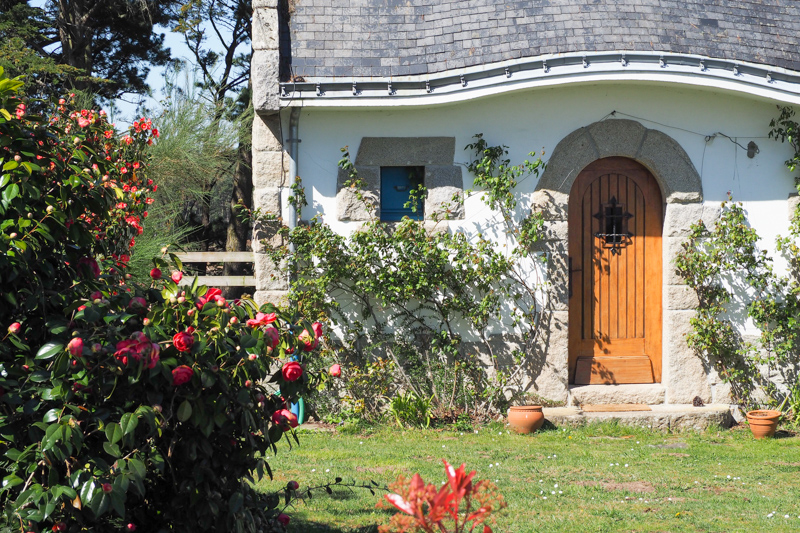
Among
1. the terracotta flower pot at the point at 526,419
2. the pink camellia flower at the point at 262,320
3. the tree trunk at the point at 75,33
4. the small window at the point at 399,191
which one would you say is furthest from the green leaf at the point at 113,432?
the tree trunk at the point at 75,33

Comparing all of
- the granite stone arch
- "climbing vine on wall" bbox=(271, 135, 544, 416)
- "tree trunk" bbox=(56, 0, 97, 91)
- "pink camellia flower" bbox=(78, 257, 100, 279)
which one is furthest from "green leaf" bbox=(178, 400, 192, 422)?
"tree trunk" bbox=(56, 0, 97, 91)

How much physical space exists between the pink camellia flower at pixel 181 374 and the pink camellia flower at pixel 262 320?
0.30 m

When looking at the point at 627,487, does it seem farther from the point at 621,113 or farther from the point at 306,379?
the point at 621,113

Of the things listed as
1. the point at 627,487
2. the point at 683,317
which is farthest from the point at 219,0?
the point at 627,487

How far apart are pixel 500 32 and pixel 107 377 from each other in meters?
5.98

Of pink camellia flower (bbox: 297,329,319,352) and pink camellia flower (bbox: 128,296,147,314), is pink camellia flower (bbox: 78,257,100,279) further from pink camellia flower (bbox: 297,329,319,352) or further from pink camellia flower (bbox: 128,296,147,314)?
pink camellia flower (bbox: 297,329,319,352)

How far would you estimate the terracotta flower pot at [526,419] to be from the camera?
681 cm

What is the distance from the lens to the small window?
7410 mm

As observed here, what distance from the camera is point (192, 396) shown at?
2.45m

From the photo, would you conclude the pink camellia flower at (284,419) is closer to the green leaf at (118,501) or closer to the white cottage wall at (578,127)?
the green leaf at (118,501)

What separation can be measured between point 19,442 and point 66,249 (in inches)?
27.4

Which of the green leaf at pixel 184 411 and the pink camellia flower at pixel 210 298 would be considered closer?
the green leaf at pixel 184 411

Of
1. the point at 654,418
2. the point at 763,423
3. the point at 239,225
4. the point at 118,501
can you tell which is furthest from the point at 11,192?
the point at 239,225

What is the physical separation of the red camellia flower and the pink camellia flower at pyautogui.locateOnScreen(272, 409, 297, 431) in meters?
0.51
